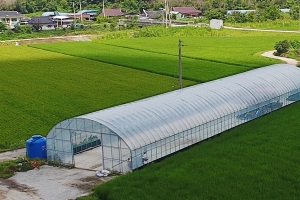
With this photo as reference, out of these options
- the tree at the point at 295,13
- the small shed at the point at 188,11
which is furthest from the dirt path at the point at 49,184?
the small shed at the point at 188,11

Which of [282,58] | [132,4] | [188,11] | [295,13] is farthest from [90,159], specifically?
[132,4]

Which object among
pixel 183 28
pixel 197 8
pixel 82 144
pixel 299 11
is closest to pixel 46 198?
pixel 82 144

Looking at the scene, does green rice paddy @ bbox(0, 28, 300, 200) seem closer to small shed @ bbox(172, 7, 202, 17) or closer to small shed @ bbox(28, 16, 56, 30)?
small shed @ bbox(28, 16, 56, 30)

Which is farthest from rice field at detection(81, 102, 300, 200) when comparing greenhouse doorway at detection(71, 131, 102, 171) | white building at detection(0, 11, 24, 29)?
white building at detection(0, 11, 24, 29)

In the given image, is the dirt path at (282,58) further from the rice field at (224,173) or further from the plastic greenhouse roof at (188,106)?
the rice field at (224,173)

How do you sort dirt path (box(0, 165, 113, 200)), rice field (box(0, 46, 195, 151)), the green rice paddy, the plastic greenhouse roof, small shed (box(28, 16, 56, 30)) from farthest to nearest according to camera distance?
1. small shed (box(28, 16, 56, 30))
2. rice field (box(0, 46, 195, 151))
3. the plastic greenhouse roof
4. dirt path (box(0, 165, 113, 200))
5. the green rice paddy

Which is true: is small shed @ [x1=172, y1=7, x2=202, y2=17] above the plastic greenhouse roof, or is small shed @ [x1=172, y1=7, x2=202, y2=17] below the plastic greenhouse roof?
above
